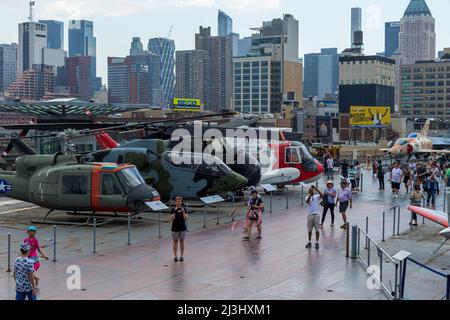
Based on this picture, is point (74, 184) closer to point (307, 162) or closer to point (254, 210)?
point (254, 210)

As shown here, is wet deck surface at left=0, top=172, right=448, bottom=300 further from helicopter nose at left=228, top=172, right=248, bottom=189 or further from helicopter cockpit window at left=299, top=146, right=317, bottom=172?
helicopter cockpit window at left=299, top=146, right=317, bottom=172

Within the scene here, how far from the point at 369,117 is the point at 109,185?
97100 millimetres

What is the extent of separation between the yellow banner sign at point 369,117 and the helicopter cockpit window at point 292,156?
84118mm

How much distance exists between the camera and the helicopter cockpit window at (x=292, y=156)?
3147 cm

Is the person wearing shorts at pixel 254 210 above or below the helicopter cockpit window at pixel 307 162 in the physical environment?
below

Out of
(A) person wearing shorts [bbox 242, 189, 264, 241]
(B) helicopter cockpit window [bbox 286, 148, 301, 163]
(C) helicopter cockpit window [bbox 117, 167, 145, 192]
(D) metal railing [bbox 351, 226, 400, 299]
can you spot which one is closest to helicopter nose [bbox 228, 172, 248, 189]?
(C) helicopter cockpit window [bbox 117, 167, 145, 192]

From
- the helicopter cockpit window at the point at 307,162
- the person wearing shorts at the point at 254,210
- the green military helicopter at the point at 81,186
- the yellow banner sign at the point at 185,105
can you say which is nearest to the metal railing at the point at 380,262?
the person wearing shorts at the point at 254,210

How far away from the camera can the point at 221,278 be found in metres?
14.8

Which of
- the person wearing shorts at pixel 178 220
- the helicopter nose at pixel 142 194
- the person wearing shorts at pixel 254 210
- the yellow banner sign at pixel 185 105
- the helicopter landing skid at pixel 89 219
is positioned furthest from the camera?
the yellow banner sign at pixel 185 105

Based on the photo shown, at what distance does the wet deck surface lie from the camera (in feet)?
45.0

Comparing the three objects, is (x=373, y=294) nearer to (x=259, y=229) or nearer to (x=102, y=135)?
(x=259, y=229)

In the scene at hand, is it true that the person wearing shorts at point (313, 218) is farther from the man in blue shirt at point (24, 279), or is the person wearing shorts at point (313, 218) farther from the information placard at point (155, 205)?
the man in blue shirt at point (24, 279)

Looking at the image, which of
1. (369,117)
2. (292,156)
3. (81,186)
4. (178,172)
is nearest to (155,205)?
(81,186)
